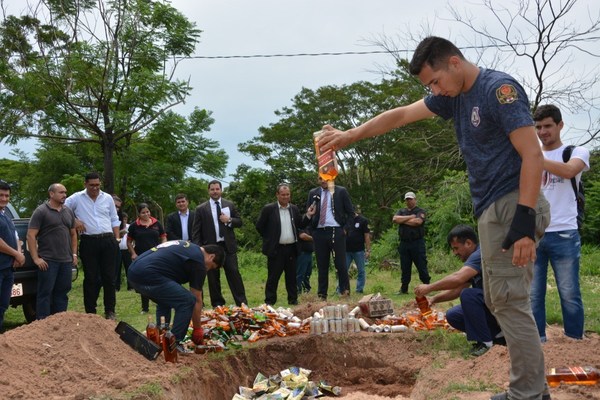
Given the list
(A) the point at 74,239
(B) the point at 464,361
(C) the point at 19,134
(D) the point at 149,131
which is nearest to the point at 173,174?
(D) the point at 149,131

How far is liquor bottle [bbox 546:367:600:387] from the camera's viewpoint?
4812 millimetres

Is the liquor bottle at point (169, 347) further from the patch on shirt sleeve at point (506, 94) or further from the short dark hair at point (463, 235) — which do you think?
the patch on shirt sleeve at point (506, 94)

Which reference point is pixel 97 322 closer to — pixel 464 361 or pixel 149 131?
pixel 464 361

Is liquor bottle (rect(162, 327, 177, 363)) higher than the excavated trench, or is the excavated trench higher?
liquor bottle (rect(162, 327, 177, 363))

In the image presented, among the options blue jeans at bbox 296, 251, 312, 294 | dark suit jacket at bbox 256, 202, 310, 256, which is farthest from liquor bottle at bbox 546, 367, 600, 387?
blue jeans at bbox 296, 251, 312, 294

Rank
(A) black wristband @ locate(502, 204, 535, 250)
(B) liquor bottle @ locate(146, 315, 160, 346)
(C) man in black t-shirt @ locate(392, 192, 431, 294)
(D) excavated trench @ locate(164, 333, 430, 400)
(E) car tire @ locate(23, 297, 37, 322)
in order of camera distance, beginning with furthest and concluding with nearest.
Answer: (C) man in black t-shirt @ locate(392, 192, 431, 294) < (E) car tire @ locate(23, 297, 37, 322) < (D) excavated trench @ locate(164, 333, 430, 400) < (B) liquor bottle @ locate(146, 315, 160, 346) < (A) black wristband @ locate(502, 204, 535, 250)

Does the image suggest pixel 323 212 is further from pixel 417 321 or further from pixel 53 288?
pixel 53 288

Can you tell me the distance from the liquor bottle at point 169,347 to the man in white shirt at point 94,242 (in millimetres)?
3398

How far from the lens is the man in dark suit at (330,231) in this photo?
11102 mm

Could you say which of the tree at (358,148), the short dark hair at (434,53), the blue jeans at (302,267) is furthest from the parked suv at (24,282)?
the tree at (358,148)

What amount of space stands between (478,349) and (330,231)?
15.7 ft

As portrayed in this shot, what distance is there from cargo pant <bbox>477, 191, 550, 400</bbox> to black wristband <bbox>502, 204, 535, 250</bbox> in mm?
140

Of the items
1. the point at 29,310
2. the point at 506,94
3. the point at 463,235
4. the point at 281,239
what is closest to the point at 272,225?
the point at 281,239

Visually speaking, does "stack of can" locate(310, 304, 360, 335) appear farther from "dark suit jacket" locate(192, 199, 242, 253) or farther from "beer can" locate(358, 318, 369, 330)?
"dark suit jacket" locate(192, 199, 242, 253)
